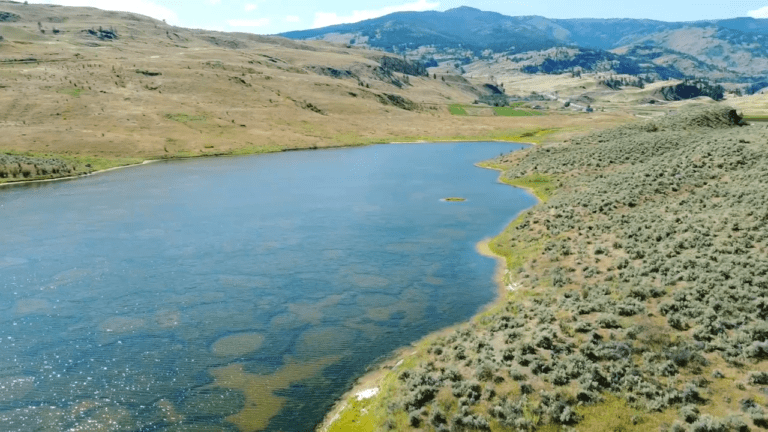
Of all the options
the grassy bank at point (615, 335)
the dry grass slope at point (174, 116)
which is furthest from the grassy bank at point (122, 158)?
the grassy bank at point (615, 335)

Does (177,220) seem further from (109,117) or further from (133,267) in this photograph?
(109,117)

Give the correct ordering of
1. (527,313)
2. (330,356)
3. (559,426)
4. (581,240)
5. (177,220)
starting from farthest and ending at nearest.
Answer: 1. (177,220)
2. (581,240)
3. (527,313)
4. (330,356)
5. (559,426)

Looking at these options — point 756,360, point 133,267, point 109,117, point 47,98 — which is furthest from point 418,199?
point 47,98

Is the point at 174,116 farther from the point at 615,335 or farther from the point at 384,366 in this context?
the point at 615,335

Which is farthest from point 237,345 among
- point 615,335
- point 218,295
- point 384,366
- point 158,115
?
point 158,115

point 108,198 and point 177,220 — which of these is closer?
point 177,220

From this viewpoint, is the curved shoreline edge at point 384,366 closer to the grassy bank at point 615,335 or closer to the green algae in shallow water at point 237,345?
the grassy bank at point 615,335
